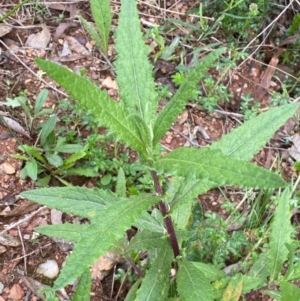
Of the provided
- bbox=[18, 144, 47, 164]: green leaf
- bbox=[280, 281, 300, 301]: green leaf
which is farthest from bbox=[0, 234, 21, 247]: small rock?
bbox=[280, 281, 300, 301]: green leaf

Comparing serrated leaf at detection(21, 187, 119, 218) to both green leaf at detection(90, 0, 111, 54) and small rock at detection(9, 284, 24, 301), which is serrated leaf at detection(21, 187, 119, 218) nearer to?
small rock at detection(9, 284, 24, 301)

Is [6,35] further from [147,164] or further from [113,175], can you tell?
[147,164]

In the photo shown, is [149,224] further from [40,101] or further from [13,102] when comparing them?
[13,102]

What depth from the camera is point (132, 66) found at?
4.95 ft

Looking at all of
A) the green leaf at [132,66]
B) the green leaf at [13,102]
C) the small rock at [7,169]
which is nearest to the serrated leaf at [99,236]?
the green leaf at [132,66]

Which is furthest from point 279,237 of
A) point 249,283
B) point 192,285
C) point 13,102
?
point 13,102

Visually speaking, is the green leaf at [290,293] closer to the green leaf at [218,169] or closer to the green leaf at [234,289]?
the green leaf at [234,289]

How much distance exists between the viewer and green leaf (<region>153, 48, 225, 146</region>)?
129 cm

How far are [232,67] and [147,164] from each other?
5.33ft

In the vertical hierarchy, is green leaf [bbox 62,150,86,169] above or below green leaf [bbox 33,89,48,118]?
below

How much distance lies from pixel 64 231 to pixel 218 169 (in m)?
0.94

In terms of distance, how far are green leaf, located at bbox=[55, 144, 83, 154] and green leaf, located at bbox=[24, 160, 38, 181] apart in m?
0.14

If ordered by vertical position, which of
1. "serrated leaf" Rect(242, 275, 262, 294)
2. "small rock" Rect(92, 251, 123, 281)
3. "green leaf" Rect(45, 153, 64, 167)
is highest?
"serrated leaf" Rect(242, 275, 262, 294)

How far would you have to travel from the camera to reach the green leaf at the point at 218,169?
111cm
